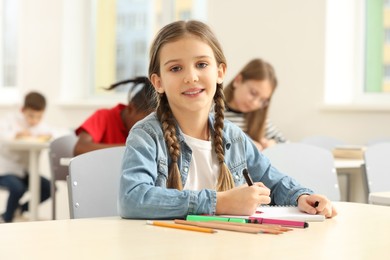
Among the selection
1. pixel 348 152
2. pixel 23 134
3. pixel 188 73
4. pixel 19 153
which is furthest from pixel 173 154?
pixel 23 134

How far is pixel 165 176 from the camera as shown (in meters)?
1.95

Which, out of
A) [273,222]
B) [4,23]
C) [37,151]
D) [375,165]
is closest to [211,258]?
[273,222]

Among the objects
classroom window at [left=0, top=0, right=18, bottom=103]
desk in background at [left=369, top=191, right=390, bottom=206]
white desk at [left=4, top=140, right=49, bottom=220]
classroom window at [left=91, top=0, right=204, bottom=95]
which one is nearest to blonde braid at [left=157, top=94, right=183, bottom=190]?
desk in background at [left=369, top=191, right=390, bottom=206]

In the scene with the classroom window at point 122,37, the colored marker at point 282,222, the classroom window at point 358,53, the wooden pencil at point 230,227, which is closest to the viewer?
the wooden pencil at point 230,227

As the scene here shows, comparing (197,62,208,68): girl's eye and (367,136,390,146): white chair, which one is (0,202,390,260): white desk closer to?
(197,62,208,68): girl's eye

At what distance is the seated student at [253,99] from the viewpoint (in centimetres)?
437

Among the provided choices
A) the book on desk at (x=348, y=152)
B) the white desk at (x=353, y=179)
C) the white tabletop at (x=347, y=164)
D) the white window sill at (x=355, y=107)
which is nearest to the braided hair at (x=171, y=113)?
the white tabletop at (x=347, y=164)

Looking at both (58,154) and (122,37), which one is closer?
(58,154)

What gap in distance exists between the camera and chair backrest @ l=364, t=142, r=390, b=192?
10.3 ft

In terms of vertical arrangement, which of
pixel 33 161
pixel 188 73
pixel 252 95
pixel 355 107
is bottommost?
pixel 33 161

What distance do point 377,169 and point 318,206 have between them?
4.56 feet

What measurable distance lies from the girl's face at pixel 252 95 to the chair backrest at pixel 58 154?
97 cm

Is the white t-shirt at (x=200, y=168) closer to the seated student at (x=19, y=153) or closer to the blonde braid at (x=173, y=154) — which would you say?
the blonde braid at (x=173, y=154)

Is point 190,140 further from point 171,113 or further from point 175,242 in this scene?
point 175,242
